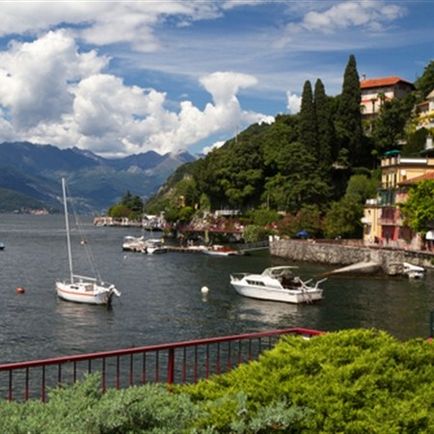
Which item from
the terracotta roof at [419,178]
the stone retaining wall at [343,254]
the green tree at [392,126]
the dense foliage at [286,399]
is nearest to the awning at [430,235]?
the stone retaining wall at [343,254]

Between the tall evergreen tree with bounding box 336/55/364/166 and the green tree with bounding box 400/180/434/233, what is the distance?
30843 millimetres

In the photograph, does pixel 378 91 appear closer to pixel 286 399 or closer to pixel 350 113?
pixel 350 113

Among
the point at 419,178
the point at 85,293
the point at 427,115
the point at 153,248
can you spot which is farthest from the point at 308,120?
the point at 85,293

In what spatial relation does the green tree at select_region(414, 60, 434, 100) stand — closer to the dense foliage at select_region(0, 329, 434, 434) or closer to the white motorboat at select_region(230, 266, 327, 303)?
the white motorboat at select_region(230, 266, 327, 303)

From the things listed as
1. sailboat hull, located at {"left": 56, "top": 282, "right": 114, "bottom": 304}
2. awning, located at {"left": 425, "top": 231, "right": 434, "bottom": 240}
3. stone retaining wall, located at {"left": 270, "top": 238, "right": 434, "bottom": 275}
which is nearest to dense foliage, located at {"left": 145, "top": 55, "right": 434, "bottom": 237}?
stone retaining wall, located at {"left": 270, "top": 238, "right": 434, "bottom": 275}

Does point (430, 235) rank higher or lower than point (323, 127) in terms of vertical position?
lower

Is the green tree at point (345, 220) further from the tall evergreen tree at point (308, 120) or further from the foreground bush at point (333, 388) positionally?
the foreground bush at point (333, 388)

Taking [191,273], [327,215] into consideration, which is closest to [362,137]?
[327,215]

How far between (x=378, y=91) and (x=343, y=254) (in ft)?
171

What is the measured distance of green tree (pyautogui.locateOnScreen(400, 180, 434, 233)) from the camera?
202 feet

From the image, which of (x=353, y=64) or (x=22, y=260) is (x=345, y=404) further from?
(x=353, y=64)

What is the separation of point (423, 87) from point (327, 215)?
109ft

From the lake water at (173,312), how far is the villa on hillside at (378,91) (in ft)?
174

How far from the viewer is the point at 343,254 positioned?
68.6 m
